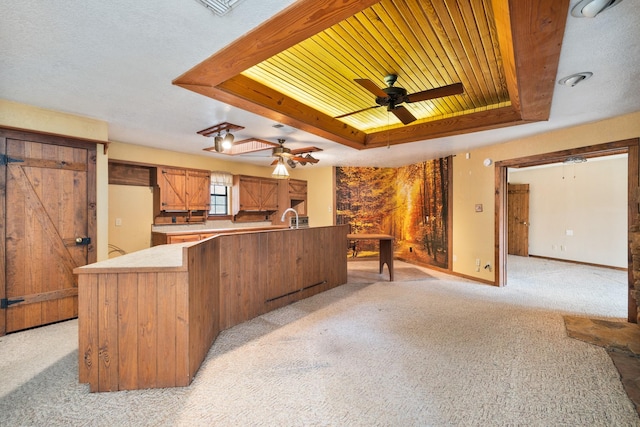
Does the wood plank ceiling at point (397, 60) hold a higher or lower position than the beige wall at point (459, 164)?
higher

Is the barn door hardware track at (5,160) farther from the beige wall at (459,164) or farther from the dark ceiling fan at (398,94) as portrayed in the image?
the dark ceiling fan at (398,94)

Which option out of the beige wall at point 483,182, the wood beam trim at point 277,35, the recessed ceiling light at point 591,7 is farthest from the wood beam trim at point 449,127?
the wood beam trim at point 277,35

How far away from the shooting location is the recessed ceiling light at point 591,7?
148 centimetres

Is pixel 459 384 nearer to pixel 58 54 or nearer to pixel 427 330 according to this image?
pixel 427 330

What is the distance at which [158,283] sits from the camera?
6.53 feet

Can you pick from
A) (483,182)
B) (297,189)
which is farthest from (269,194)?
(483,182)

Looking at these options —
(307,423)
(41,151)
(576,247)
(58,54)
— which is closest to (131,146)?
(41,151)

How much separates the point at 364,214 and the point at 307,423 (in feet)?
19.2

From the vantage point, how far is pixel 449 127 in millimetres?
3865

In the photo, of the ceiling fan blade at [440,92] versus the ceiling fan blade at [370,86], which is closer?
the ceiling fan blade at [370,86]

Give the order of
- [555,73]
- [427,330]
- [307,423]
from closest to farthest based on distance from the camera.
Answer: [307,423] < [555,73] < [427,330]

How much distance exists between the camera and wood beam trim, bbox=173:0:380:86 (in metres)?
1.53

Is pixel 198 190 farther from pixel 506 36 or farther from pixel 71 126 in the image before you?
pixel 506 36

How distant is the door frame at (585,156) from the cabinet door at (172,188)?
18.3 feet
